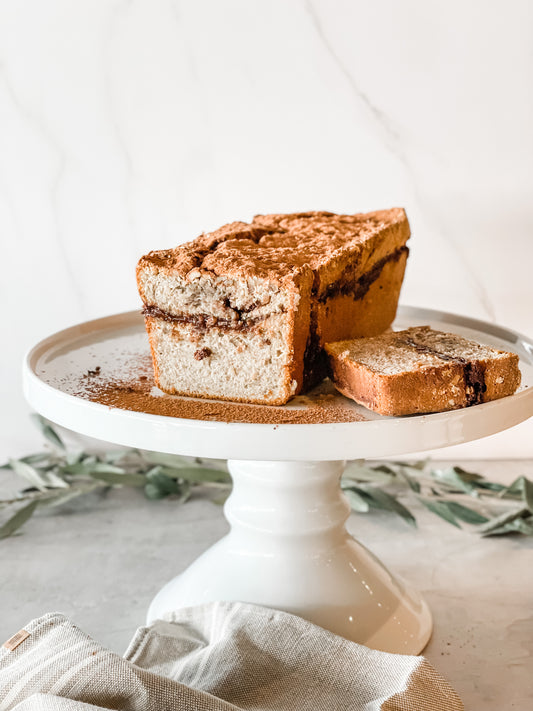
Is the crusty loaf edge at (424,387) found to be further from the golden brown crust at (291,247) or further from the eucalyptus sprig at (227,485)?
the eucalyptus sprig at (227,485)

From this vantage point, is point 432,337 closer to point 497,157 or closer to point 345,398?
point 345,398

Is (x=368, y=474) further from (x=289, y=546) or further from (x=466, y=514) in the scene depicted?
(x=289, y=546)

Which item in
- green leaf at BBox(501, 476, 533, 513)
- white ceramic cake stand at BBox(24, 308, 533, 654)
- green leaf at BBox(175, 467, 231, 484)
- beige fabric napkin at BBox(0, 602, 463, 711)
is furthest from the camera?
green leaf at BBox(175, 467, 231, 484)

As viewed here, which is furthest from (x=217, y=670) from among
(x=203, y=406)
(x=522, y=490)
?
(x=522, y=490)

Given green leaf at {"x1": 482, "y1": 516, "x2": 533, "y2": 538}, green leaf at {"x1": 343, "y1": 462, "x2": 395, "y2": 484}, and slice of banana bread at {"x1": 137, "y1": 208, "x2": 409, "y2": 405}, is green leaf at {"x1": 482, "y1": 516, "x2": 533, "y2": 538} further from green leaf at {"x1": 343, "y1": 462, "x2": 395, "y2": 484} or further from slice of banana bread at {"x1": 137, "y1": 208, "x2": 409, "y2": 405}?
slice of banana bread at {"x1": 137, "y1": 208, "x2": 409, "y2": 405}

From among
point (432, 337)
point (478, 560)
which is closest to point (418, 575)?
point (478, 560)

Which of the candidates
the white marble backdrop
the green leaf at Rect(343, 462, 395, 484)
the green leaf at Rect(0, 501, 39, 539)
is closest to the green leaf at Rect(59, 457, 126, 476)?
the green leaf at Rect(0, 501, 39, 539)

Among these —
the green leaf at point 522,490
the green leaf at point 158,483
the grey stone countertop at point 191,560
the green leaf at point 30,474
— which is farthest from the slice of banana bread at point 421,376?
the green leaf at point 30,474
